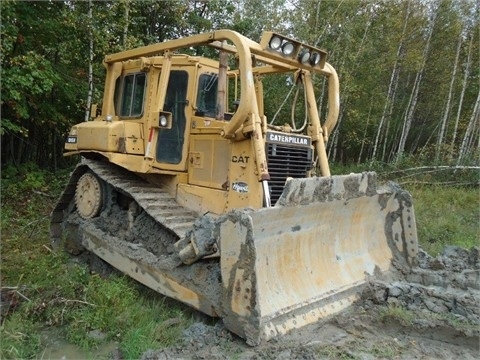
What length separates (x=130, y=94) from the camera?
6000 millimetres

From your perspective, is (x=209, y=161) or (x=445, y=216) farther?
(x=445, y=216)

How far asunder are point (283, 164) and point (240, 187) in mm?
570

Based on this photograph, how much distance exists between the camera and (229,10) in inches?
548

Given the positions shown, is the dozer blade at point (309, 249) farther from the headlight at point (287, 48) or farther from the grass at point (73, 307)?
the headlight at point (287, 48)

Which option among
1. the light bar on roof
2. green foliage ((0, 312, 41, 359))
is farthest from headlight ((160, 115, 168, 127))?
green foliage ((0, 312, 41, 359))

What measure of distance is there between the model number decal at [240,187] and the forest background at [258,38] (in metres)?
4.71

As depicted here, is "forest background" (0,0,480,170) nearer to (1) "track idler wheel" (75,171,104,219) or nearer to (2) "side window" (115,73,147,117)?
(2) "side window" (115,73,147,117)

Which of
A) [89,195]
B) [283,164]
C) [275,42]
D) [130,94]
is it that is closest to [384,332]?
[283,164]

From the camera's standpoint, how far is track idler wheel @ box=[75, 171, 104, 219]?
19.1 ft

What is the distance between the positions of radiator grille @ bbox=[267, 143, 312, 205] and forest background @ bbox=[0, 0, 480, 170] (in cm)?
489

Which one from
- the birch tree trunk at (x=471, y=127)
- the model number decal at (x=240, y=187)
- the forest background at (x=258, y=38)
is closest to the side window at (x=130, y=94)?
the model number decal at (x=240, y=187)

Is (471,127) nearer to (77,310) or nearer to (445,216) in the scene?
(445,216)

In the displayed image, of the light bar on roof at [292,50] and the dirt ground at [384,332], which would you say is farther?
A: the light bar on roof at [292,50]

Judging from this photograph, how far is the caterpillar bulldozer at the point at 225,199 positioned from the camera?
4.03 meters
